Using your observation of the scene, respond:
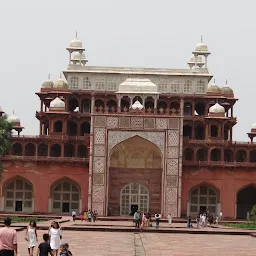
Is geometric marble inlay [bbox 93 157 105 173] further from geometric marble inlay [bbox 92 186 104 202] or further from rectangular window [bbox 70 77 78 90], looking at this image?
rectangular window [bbox 70 77 78 90]

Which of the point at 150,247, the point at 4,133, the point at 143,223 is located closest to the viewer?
the point at 150,247

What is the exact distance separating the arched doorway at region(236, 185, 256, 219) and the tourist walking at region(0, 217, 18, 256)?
125 feet

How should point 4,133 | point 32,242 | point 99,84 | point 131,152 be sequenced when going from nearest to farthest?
point 32,242 < point 4,133 < point 131,152 < point 99,84

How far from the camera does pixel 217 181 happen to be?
48.5 metres

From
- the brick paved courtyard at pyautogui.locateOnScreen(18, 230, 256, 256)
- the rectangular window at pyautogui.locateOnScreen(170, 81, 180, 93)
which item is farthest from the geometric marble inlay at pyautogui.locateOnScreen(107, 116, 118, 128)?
the brick paved courtyard at pyautogui.locateOnScreen(18, 230, 256, 256)

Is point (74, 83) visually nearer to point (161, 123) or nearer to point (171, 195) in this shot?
point (161, 123)

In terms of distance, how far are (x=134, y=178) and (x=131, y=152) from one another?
1468mm

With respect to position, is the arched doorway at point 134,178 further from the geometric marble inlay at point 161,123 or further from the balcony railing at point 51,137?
the balcony railing at point 51,137

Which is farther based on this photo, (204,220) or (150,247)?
(204,220)

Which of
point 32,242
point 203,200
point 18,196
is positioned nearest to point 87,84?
point 18,196

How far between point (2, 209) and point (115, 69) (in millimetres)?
11074

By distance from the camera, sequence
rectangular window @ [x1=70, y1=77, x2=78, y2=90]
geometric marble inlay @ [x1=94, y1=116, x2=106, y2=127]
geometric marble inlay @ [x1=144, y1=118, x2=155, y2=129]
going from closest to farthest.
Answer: geometric marble inlay @ [x1=144, y1=118, x2=155, y2=129] → geometric marble inlay @ [x1=94, y1=116, x2=106, y2=127] → rectangular window @ [x1=70, y1=77, x2=78, y2=90]

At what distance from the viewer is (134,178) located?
160 feet

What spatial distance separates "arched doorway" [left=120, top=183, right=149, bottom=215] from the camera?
48.2m
